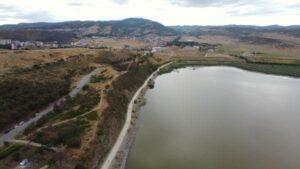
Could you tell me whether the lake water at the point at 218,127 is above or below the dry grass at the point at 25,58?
below

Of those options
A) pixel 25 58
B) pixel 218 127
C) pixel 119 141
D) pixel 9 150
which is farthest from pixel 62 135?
pixel 25 58

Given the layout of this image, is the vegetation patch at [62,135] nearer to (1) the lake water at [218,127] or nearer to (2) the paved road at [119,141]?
(2) the paved road at [119,141]

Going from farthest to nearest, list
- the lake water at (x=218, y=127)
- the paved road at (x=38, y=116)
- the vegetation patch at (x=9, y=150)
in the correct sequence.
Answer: the paved road at (x=38, y=116), the lake water at (x=218, y=127), the vegetation patch at (x=9, y=150)

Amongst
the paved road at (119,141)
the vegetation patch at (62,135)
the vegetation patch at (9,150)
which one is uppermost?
the vegetation patch at (62,135)

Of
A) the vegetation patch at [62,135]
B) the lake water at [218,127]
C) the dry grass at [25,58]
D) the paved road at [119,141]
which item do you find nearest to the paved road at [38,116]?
the vegetation patch at [62,135]

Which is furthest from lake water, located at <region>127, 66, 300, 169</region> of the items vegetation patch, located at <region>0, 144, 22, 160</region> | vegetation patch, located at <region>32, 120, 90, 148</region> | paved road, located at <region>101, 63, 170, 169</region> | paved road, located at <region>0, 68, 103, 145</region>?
paved road, located at <region>0, 68, 103, 145</region>

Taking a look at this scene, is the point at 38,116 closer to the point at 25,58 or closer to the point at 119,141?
the point at 119,141

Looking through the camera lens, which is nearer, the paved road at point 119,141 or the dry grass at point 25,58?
the paved road at point 119,141

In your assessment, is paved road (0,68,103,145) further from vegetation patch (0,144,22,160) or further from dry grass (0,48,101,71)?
dry grass (0,48,101,71)
